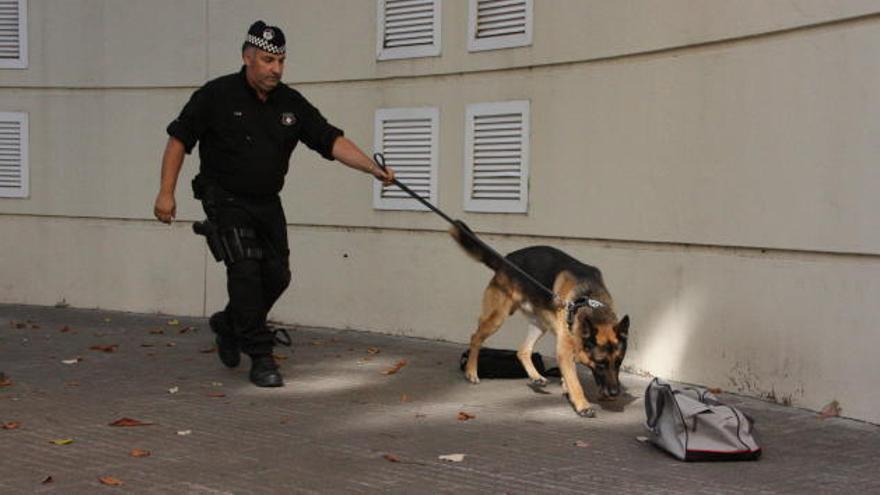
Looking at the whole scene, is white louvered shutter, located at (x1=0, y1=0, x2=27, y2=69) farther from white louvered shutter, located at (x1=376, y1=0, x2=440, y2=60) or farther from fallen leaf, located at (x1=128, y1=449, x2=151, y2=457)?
fallen leaf, located at (x1=128, y1=449, x2=151, y2=457)

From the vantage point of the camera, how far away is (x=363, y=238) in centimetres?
1128

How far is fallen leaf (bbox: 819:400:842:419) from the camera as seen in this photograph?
24.4 ft

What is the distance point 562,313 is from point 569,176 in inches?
81.6

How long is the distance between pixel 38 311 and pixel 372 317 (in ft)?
12.0

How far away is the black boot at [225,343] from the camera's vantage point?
8.80m

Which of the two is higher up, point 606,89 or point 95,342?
point 606,89

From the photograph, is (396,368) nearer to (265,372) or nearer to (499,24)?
(265,372)

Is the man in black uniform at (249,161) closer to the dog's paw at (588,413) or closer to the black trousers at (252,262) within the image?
the black trousers at (252,262)

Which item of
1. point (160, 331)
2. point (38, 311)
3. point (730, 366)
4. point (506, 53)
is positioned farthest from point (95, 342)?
point (730, 366)

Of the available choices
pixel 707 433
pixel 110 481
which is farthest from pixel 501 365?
pixel 110 481

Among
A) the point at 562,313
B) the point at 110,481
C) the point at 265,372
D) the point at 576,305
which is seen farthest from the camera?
the point at 265,372

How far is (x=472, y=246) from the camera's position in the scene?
8.66 m

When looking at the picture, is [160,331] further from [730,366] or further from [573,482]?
[573,482]

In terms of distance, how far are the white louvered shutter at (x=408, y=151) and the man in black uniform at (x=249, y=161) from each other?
95.5 inches
